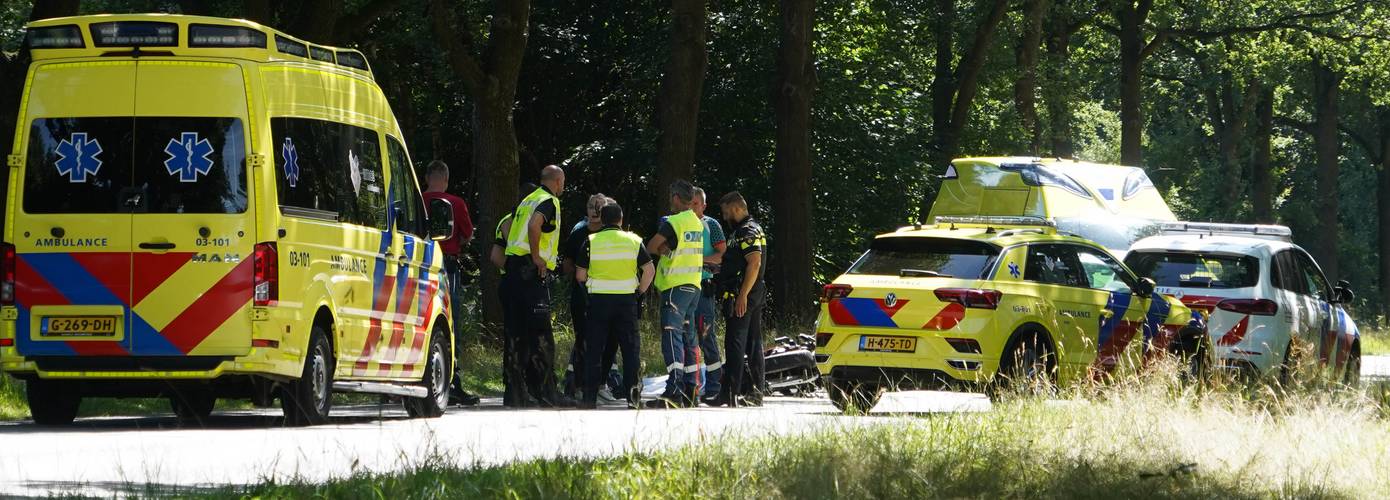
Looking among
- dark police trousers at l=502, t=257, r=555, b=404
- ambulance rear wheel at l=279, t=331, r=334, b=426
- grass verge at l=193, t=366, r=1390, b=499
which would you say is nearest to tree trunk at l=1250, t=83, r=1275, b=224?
dark police trousers at l=502, t=257, r=555, b=404

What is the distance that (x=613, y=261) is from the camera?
1468 cm

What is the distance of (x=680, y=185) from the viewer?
48.5 feet

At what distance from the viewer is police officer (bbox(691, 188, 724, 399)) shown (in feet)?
50.4

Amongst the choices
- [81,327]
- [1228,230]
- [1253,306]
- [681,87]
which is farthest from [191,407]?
[1228,230]

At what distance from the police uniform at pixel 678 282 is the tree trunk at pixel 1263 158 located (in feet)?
119

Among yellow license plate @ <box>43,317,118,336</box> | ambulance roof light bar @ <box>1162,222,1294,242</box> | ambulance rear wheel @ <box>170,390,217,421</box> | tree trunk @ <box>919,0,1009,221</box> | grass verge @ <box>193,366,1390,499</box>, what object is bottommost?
ambulance rear wheel @ <box>170,390,217,421</box>

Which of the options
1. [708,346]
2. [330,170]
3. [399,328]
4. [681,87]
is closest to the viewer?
[330,170]

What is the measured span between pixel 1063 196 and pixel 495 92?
6.61 meters

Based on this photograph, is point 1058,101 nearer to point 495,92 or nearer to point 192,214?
point 495,92

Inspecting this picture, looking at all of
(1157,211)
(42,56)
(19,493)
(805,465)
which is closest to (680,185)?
(42,56)

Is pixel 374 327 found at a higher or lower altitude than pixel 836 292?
lower

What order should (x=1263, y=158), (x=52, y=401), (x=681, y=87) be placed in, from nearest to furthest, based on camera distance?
(x=52, y=401) < (x=681, y=87) < (x=1263, y=158)

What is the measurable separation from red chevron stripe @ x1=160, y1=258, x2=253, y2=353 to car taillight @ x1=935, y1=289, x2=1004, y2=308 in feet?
17.5

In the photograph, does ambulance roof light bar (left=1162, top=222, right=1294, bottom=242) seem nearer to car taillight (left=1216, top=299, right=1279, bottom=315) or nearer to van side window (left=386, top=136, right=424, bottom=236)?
car taillight (left=1216, top=299, right=1279, bottom=315)
